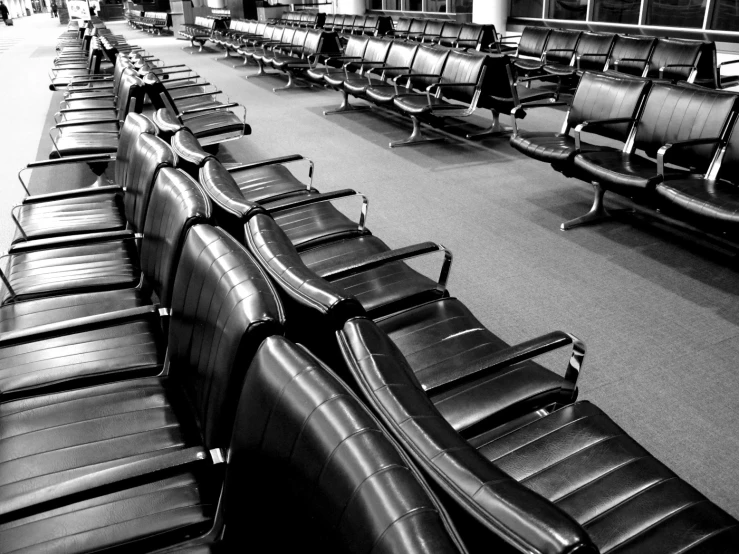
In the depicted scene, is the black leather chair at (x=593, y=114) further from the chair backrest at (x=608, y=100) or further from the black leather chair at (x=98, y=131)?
the black leather chair at (x=98, y=131)

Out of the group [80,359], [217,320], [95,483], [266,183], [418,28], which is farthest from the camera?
[418,28]

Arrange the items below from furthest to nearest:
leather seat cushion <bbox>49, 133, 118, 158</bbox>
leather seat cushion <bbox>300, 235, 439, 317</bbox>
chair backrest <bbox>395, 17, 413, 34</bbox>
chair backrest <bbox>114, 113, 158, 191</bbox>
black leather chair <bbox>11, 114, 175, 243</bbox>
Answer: chair backrest <bbox>395, 17, 413, 34</bbox>
leather seat cushion <bbox>49, 133, 118, 158</bbox>
chair backrest <bbox>114, 113, 158, 191</bbox>
black leather chair <bbox>11, 114, 175, 243</bbox>
leather seat cushion <bbox>300, 235, 439, 317</bbox>

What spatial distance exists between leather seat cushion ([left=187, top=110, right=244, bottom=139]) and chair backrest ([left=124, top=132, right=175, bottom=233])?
6.09ft

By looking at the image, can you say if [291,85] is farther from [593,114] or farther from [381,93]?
[593,114]

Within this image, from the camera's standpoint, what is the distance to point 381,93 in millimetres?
5832

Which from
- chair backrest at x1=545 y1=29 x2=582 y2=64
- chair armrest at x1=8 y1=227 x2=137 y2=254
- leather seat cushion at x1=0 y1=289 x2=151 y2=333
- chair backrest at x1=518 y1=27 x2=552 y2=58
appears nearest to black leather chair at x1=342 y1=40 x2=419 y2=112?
chair backrest at x1=545 y1=29 x2=582 y2=64

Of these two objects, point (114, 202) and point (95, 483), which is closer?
point (95, 483)

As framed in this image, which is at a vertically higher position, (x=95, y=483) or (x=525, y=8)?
(x=525, y=8)

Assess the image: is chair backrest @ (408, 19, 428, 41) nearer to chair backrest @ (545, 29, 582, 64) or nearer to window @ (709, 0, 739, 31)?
chair backrest @ (545, 29, 582, 64)

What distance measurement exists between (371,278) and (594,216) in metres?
2.14

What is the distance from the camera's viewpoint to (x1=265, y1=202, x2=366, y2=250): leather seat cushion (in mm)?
2639

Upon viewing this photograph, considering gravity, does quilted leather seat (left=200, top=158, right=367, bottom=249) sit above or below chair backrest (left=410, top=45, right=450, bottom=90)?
below

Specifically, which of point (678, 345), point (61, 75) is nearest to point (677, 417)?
point (678, 345)

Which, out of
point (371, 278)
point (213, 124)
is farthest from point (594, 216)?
point (213, 124)
